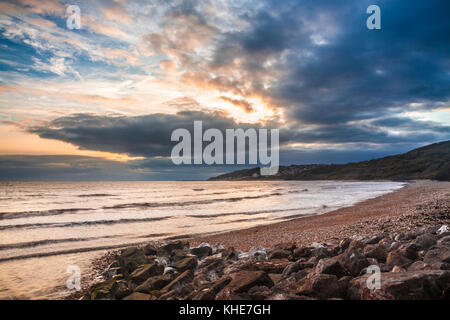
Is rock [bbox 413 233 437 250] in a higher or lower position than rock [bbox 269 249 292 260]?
higher

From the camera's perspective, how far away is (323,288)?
14.8ft

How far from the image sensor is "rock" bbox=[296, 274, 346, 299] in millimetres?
4461

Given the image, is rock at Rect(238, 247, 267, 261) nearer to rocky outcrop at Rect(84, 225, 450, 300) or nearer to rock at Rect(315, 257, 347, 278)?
rocky outcrop at Rect(84, 225, 450, 300)

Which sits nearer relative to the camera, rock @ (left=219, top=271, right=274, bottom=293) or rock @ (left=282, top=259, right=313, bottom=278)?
rock @ (left=219, top=271, right=274, bottom=293)

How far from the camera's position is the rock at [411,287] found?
3.93m

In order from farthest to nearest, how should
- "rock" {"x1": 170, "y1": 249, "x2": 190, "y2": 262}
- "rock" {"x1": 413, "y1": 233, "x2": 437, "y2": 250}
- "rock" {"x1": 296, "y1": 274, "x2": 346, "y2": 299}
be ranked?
"rock" {"x1": 170, "y1": 249, "x2": 190, "y2": 262}
"rock" {"x1": 413, "y1": 233, "x2": 437, "y2": 250}
"rock" {"x1": 296, "y1": 274, "x2": 346, "y2": 299}

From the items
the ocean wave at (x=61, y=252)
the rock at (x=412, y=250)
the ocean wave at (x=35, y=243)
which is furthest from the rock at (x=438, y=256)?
the ocean wave at (x=35, y=243)

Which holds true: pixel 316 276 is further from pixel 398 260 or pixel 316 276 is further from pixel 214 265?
pixel 214 265

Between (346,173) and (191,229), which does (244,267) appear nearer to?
(191,229)

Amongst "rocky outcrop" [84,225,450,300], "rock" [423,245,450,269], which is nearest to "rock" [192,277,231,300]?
"rocky outcrop" [84,225,450,300]

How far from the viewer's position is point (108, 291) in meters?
6.72

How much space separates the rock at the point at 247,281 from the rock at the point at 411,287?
1777 millimetres

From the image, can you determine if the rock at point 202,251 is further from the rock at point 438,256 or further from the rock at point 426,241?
the rock at point 438,256

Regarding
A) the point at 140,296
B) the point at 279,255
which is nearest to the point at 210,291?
the point at 140,296
